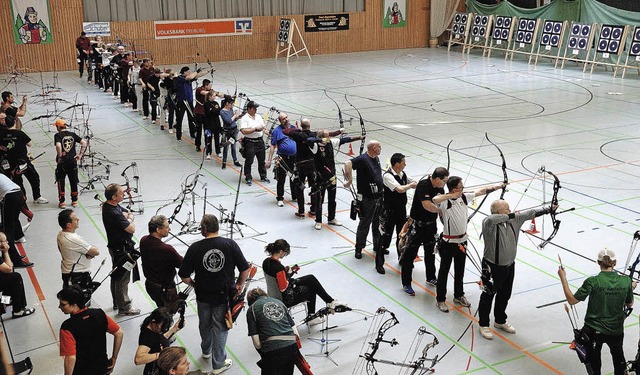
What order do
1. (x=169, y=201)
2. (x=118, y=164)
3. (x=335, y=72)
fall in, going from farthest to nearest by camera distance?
(x=335, y=72), (x=118, y=164), (x=169, y=201)

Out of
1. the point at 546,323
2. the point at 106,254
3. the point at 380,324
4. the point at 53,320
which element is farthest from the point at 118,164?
the point at 546,323

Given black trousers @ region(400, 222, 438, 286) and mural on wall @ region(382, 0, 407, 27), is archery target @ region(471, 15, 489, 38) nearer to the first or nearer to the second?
mural on wall @ region(382, 0, 407, 27)

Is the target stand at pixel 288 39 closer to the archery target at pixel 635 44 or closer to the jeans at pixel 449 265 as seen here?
the archery target at pixel 635 44

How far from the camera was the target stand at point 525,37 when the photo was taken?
28844mm

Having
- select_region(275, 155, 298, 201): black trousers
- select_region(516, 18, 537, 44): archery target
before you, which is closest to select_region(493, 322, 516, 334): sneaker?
select_region(275, 155, 298, 201): black trousers

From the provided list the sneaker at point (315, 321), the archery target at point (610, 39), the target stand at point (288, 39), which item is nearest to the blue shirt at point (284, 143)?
the sneaker at point (315, 321)

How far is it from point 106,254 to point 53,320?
6.76 ft

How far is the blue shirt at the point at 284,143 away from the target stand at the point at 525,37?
19.5 meters

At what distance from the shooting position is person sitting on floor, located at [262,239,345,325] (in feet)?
22.8

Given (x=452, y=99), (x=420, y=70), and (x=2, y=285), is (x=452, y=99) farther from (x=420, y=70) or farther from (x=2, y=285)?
(x=2, y=285)

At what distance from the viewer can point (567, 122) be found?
58.2ft

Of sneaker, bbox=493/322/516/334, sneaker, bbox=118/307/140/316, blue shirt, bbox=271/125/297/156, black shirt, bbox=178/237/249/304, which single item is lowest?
sneaker, bbox=118/307/140/316

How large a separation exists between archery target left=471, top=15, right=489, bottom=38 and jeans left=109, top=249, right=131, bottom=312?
26475 millimetres

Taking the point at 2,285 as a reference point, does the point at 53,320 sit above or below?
below
